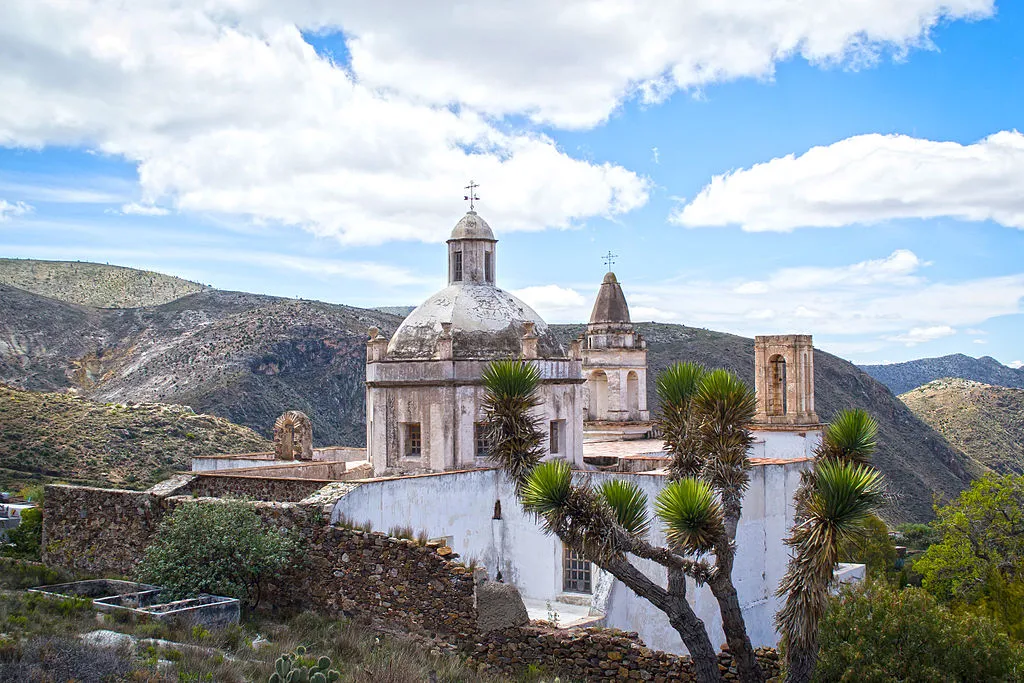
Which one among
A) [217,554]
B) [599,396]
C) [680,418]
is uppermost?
[599,396]

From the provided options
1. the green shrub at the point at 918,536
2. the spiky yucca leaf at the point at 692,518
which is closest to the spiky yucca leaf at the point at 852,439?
the spiky yucca leaf at the point at 692,518

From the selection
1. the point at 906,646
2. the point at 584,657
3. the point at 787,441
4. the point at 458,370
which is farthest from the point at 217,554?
the point at 787,441

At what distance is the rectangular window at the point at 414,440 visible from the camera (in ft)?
66.7

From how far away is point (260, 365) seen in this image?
6600 centimetres

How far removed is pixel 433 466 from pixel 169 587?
23.1 feet

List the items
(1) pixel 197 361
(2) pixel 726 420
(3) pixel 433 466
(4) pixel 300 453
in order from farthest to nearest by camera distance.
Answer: (1) pixel 197 361
(4) pixel 300 453
(3) pixel 433 466
(2) pixel 726 420

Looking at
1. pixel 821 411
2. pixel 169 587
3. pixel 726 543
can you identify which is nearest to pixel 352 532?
pixel 169 587

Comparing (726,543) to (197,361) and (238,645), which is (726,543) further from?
(197,361)

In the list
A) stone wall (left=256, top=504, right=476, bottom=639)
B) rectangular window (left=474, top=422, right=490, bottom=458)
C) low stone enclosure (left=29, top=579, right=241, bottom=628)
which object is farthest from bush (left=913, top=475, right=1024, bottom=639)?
low stone enclosure (left=29, top=579, right=241, bottom=628)

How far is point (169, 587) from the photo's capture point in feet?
45.1

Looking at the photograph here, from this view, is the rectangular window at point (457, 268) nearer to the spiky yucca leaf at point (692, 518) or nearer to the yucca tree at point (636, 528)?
the yucca tree at point (636, 528)

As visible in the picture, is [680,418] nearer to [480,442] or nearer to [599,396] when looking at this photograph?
[480,442]

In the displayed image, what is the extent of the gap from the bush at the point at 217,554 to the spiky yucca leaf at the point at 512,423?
11.9ft

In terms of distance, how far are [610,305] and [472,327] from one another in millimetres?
13020
